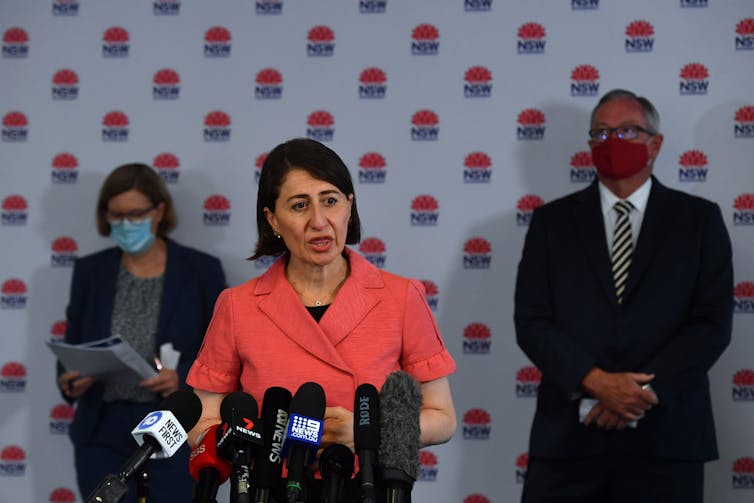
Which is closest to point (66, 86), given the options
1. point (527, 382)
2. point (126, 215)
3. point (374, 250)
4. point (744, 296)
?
point (126, 215)

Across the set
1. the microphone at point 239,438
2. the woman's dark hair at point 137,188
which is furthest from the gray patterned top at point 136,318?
the microphone at point 239,438

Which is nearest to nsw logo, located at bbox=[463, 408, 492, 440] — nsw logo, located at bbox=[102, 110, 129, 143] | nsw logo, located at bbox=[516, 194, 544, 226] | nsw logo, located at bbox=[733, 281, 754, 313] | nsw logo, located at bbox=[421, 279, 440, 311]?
nsw logo, located at bbox=[421, 279, 440, 311]

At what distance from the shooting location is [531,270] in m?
3.81

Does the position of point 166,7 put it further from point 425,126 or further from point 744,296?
point 744,296

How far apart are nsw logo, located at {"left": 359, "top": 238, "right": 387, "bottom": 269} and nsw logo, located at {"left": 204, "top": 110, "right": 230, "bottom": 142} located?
2.79 feet

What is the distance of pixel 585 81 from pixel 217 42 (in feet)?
5.84

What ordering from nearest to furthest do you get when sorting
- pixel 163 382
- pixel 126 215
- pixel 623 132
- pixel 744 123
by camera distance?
pixel 623 132
pixel 163 382
pixel 126 215
pixel 744 123

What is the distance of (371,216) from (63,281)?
→ 1576 millimetres

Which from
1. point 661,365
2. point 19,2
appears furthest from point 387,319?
point 19,2

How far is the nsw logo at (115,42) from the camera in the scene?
15.7 feet

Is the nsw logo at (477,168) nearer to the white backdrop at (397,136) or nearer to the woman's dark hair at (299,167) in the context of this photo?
the white backdrop at (397,136)

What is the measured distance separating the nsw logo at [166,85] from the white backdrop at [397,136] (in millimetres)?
11

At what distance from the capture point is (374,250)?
4.59m

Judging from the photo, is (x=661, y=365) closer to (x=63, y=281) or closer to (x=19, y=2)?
(x=63, y=281)
